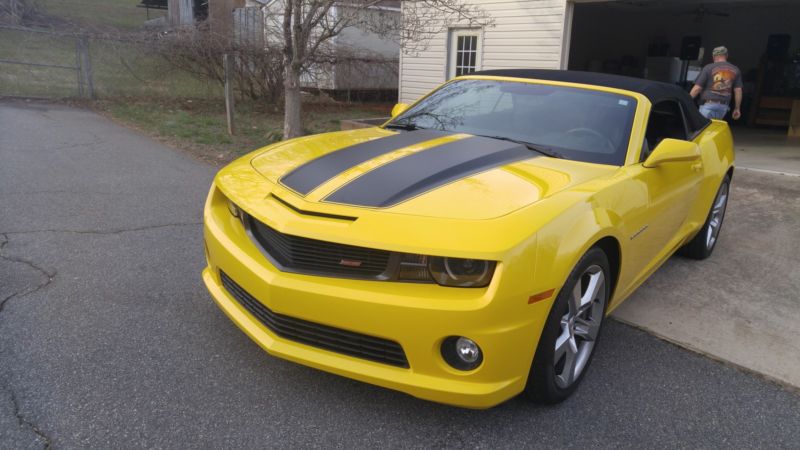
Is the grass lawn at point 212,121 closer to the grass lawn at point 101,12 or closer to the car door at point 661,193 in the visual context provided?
the car door at point 661,193

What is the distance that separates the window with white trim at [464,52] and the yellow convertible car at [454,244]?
29.7 feet

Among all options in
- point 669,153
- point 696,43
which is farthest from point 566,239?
point 696,43

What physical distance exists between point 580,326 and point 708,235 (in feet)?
8.54

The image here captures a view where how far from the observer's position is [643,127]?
11.0 feet

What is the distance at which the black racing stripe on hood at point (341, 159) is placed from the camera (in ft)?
8.90

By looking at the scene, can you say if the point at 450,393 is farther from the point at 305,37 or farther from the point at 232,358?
the point at 305,37

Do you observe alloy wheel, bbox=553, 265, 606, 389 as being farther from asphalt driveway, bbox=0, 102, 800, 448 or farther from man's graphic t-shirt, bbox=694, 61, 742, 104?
man's graphic t-shirt, bbox=694, 61, 742, 104

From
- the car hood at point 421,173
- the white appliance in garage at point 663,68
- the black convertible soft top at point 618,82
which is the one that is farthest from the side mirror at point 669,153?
the white appliance in garage at point 663,68

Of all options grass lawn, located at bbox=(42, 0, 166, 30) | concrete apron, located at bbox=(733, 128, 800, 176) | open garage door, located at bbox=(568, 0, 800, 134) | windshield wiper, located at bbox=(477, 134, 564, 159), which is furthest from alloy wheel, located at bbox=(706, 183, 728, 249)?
grass lawn, located at bbox=(42, 0, 166, 30)

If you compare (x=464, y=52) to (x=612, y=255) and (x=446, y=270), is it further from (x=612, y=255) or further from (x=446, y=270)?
(x=446, y=270)

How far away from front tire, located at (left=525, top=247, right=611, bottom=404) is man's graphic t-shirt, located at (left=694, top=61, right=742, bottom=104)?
640cm

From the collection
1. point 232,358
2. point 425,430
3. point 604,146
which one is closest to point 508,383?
point 425,430

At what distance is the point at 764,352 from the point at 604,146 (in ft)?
4.95

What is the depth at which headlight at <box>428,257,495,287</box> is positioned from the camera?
2.19 meters
